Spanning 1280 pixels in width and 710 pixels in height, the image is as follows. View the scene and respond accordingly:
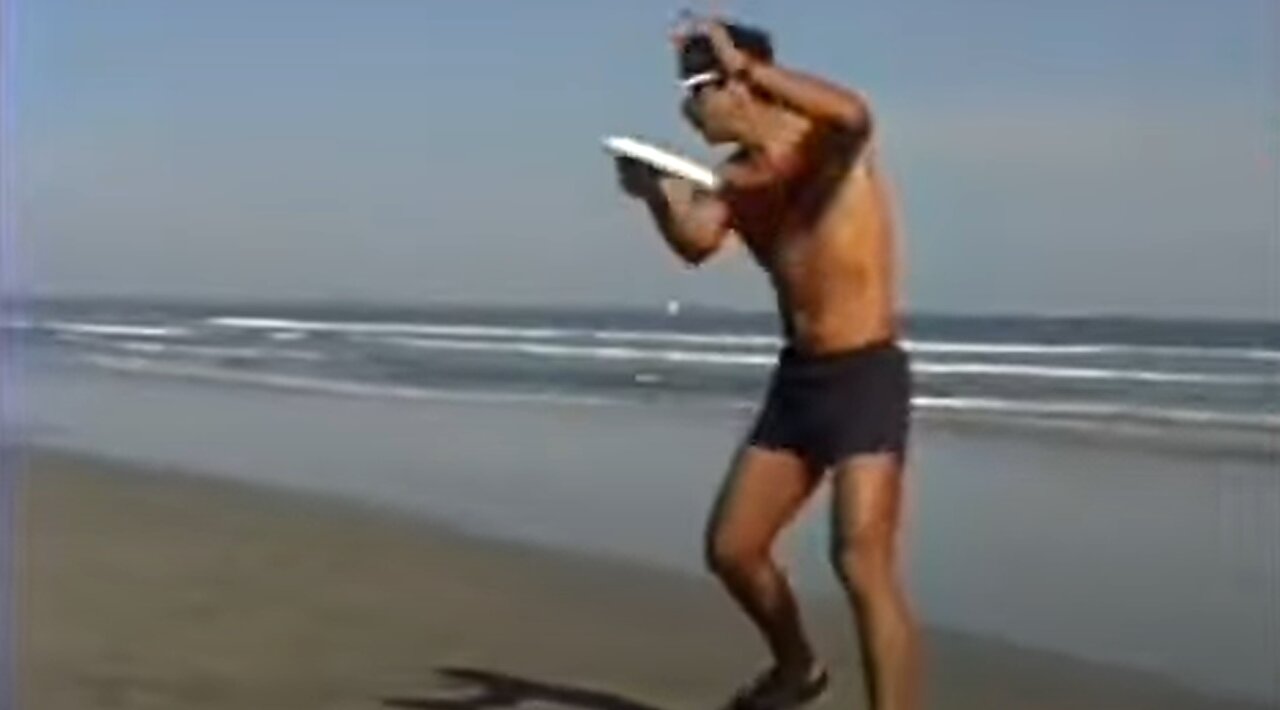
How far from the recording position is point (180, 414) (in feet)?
20.5

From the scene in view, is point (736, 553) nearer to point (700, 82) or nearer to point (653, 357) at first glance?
point (700, 82)

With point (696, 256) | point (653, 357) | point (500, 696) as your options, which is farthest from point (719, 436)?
point (653, 357)

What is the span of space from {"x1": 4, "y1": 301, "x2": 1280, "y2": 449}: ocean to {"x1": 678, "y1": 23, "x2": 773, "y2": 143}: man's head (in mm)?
291

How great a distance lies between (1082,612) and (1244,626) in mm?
423

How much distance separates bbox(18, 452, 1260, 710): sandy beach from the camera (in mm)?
3783

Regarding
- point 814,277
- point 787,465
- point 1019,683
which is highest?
point 814,277

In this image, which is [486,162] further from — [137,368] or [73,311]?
[137,368]

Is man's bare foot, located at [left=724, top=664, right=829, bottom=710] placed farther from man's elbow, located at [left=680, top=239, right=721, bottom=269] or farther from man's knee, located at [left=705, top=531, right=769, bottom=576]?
man's elbow, located at [left=680, top=239, right=721, bottom=269]

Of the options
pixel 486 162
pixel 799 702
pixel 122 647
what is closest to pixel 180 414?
pixel 122 647

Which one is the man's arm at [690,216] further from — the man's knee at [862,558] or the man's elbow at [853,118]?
the man's knee at [862,558]

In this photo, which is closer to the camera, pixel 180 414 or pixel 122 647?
pixel 122 647

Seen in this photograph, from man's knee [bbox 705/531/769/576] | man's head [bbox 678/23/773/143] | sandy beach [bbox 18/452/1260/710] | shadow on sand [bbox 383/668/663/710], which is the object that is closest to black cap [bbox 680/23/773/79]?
man's head [bbox 678/23/773/143]

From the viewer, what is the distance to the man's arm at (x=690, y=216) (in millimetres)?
3410

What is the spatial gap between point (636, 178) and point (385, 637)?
1.00 m
